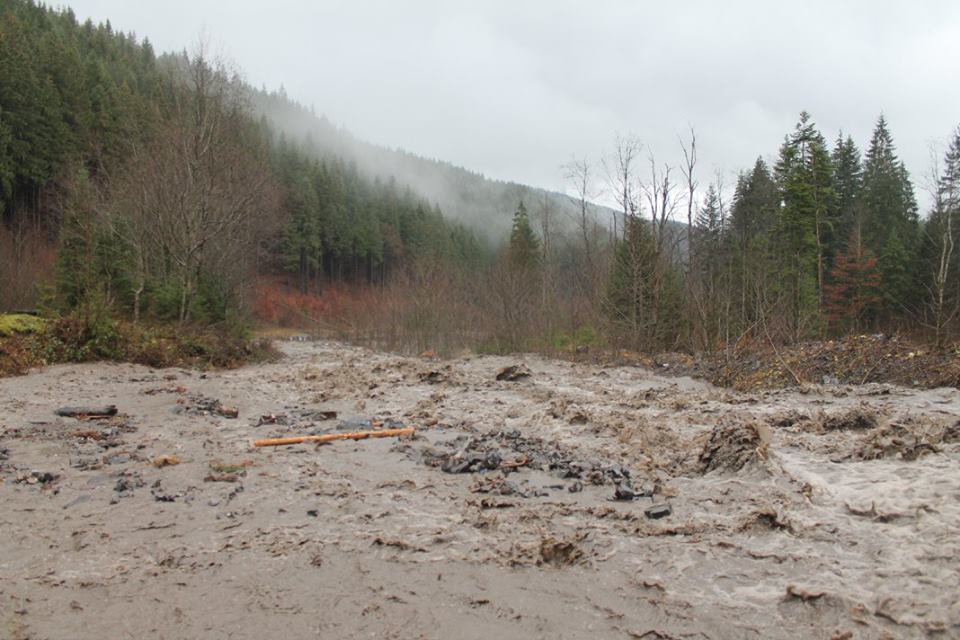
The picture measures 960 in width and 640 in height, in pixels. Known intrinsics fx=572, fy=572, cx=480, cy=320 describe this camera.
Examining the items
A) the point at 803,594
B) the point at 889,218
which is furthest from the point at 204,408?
the point at 889,218

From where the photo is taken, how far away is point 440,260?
1633 inches

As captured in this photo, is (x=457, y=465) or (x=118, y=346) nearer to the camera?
(x=457, y=465)

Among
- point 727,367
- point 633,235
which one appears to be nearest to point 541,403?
point 727,367

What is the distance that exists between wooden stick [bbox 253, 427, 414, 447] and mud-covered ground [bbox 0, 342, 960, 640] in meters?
0.19

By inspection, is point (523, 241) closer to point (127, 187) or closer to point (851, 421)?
point (127, 187)

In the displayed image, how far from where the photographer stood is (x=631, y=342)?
2433cm

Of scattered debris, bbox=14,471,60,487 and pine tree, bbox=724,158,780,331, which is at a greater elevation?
pine tree, bbox=724,158,780,331

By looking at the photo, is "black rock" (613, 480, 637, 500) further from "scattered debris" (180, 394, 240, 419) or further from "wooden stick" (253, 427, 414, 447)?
"scattered debris" (180, 394, 240, 419)

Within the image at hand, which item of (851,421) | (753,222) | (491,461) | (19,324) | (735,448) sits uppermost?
(753,222)

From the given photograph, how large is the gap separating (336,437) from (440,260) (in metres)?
33.6

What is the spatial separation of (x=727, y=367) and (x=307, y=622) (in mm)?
13749

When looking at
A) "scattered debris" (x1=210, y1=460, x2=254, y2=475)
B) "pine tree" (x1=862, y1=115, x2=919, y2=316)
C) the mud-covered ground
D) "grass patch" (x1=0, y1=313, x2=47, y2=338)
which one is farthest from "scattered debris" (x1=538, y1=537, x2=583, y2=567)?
"pine tree" (x1=862, y1=115, x2=919, y2=316)

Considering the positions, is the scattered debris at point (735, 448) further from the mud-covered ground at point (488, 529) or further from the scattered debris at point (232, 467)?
the scattered debris at point (232, 467)

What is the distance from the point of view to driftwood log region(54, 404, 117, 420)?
31.5ft
